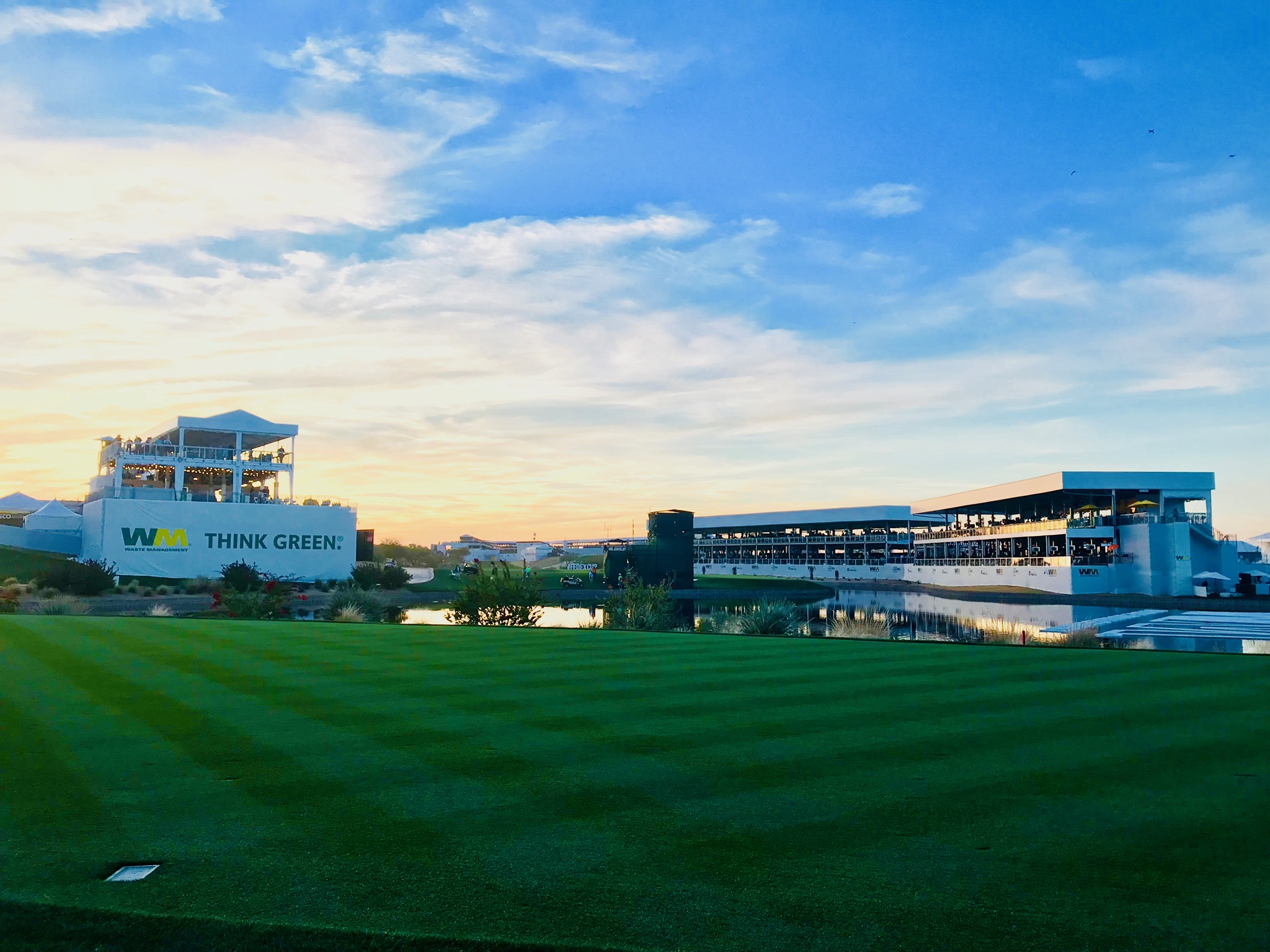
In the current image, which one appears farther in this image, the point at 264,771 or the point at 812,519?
the point at 812,519

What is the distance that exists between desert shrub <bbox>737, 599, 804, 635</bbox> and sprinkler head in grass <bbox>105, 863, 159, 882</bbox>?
51.3ft

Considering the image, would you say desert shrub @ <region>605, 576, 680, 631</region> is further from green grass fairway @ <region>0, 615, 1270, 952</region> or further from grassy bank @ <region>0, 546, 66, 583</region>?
grassy bank @ <region>0, 546, 66, 583</region>

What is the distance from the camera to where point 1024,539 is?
65.1 m

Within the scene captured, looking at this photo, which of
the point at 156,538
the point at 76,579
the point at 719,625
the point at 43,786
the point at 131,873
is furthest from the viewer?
the point at 156,538

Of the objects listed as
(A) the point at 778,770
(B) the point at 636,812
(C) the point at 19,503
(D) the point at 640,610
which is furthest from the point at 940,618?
(C) the point at 19,503

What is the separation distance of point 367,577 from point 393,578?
1412 millimetres

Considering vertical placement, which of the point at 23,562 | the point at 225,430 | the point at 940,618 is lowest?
the point at 940,618

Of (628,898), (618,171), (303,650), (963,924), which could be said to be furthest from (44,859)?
(618,171)

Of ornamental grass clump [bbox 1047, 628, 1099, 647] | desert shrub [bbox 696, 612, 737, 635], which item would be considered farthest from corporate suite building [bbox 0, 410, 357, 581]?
ornamental grass clump [bbox 1047, 628, 1099, 647]

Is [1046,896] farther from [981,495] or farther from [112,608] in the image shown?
[981,495]

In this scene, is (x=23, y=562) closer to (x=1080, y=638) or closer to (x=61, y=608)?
(x=61, y=608)

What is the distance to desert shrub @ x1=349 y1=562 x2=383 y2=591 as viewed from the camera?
159 feet

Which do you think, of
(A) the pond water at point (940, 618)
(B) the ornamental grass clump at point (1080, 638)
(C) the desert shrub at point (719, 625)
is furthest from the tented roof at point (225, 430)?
(B) the ornamental grass clump at point (1080, 638)

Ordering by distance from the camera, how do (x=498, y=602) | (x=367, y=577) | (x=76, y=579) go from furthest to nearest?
(x=367, y=577) < (x=76, y=579) < (x=498, y=602)
